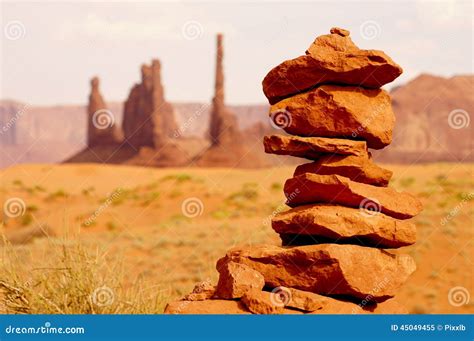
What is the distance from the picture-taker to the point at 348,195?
855 centimetres

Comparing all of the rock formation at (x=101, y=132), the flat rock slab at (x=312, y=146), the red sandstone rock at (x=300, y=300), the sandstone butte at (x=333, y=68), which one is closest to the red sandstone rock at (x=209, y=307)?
the red sandstone rock at (x=300, y=300)

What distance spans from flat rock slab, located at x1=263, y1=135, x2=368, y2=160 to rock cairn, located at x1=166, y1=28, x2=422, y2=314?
0.01 metres

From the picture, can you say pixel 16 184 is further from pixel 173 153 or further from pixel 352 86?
pixel 352 86

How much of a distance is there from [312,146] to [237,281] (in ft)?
6.51

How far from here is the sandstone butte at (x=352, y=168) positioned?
8789 mm

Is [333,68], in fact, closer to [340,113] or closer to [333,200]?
[340,113]

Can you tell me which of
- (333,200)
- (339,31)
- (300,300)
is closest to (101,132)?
(339,31)

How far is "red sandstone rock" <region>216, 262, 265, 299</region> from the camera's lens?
7984mm

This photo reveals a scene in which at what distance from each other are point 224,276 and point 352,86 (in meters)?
2.97

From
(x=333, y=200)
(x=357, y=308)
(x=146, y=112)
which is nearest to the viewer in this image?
(x=357, y=308)

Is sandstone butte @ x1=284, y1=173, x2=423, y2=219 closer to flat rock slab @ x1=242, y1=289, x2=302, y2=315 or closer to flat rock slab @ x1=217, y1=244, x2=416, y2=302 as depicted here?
flat rock slab @ x1=217, y1=244, x2=416, y2=302

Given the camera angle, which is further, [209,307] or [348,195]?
[348,195]

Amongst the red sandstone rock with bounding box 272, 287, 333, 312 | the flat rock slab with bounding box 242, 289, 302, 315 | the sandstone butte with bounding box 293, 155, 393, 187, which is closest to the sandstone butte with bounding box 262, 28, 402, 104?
the sandstone butte with bounding box 293, 155, 393, 187

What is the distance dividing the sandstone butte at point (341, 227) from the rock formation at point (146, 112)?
5861cm
